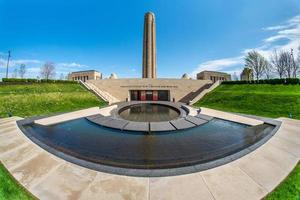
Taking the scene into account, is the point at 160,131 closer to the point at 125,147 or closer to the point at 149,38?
the point at 125,147

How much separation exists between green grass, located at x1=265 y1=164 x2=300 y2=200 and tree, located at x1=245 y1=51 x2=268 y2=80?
181ft

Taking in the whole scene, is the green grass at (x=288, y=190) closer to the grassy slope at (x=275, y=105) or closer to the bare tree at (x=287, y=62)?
the grassy slope at (x=275, y=105)

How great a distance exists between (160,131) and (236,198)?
585 centimetres

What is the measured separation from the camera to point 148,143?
299 inches

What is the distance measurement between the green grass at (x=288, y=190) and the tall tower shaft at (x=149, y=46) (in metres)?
46.5

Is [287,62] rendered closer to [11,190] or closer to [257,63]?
[257,63]

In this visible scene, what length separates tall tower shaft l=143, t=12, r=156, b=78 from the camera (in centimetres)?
4897

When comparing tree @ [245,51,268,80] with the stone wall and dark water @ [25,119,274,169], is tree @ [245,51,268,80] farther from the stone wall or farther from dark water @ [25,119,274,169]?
dark water @ [25,119,274,169]

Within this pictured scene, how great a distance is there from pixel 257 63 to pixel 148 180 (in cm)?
5894

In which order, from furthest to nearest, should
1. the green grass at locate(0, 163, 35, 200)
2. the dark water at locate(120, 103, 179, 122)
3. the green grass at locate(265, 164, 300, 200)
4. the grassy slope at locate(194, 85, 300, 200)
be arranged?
the dark water at locate(120, 103, 179, 122)
the grassy slope at locate(194, 85, 300, 200)
the green grass at locate(265, 164, 300, 200)
the green grass at locate(0, 163, 35, 200)

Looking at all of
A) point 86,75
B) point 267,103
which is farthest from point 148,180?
point 86,75

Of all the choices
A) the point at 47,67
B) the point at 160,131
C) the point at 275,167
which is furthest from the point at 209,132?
the point at 47,67

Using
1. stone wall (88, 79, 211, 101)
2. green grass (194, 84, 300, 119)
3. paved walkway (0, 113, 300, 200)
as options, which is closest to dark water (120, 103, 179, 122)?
paved walkway (0, 113, 300, 200)

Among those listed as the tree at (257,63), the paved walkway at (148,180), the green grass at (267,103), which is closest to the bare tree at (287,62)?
the tree at (257,63)
